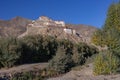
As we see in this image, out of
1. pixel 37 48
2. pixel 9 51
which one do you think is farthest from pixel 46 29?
pixel 9 51

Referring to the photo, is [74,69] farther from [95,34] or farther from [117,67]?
[95,34]

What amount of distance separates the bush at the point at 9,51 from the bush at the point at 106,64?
444 inches

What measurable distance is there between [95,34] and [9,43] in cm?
1214

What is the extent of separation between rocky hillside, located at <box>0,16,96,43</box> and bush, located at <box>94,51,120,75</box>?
2525 inches

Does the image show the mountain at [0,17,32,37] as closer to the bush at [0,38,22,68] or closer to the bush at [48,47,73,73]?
the bush at [0,38,22,68]

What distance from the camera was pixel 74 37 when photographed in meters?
122

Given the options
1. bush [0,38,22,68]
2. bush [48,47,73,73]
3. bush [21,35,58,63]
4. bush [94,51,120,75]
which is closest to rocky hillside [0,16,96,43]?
bush [21,35,58,63]

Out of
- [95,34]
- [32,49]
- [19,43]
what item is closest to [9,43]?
[19,43]

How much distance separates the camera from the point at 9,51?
35438 mm

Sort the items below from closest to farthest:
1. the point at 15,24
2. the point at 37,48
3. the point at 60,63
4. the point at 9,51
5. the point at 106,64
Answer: the point at 106,64, the point at 60,63, the point at 9,51, the point at 37,48, the point at 15,24

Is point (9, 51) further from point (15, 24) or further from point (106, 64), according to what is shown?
point (15, 24)

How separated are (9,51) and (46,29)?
9130 centimetres

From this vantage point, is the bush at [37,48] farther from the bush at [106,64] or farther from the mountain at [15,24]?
the mountain at [15,24]

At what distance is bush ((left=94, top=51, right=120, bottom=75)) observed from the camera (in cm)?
2767
